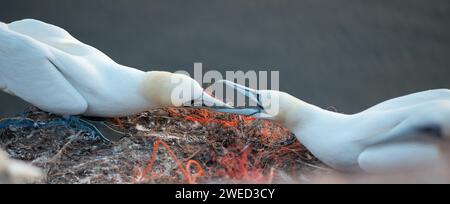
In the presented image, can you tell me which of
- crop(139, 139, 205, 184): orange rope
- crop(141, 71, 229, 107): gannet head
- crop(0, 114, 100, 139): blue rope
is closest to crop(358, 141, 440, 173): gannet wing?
crop(139, 139, 205, 184): orange rope

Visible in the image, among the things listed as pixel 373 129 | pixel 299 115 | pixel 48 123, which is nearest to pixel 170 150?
pixel 299 115

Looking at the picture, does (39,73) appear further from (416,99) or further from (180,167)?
(416,99)

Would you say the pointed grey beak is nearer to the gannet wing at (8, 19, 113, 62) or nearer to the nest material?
the nest material

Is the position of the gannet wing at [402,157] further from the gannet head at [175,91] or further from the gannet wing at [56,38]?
the gannet wing at [56,38]

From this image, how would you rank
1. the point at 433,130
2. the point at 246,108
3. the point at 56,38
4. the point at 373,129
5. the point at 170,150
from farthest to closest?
1. the point at 56,38
2. the point at 246,108
3. the point at 170,150
4. the point at 373,129
5. the point at 433,130

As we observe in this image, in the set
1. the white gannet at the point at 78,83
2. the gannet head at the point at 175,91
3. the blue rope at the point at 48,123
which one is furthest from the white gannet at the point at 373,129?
the blue rope at the point at 48,123

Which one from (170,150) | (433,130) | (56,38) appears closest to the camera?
(433,130)

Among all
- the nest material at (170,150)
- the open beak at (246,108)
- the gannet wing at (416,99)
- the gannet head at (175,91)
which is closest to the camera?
the nest material at (170,150)
